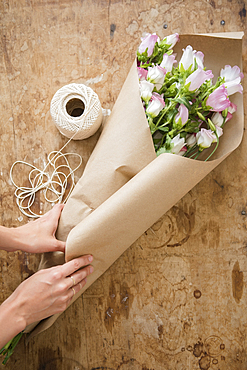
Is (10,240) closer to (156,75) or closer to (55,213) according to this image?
(55,213)

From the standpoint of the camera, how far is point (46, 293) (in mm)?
695

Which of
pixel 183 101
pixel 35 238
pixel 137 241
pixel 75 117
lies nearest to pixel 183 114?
pixel 183 101

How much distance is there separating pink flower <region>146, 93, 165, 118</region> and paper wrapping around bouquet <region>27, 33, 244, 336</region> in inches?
0.8

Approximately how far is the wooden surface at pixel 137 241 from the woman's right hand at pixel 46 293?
0.53ft

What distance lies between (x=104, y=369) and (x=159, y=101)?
86 centimetres

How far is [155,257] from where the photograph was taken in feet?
2.83

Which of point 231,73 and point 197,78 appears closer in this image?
point 197,78

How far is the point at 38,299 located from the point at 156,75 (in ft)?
2.20

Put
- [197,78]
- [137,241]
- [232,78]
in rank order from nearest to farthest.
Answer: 1. [197,78]
2. [232,78]
3. [137,241]

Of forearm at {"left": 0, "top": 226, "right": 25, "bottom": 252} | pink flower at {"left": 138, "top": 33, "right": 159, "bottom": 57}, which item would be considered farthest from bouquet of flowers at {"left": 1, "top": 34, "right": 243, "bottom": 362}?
forearm at {"left": 0, "top": 226, "right": 25, "bottom": 252}

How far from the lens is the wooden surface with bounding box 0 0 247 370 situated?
2.81 feet

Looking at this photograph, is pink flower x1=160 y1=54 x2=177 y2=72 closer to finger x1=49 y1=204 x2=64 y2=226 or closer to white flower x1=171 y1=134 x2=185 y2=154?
white flower x1=171 y1=134 x2=185 y2=154

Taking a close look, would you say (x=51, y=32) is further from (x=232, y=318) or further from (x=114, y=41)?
(x=232, y=318)

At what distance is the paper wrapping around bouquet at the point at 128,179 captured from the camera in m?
0.68
